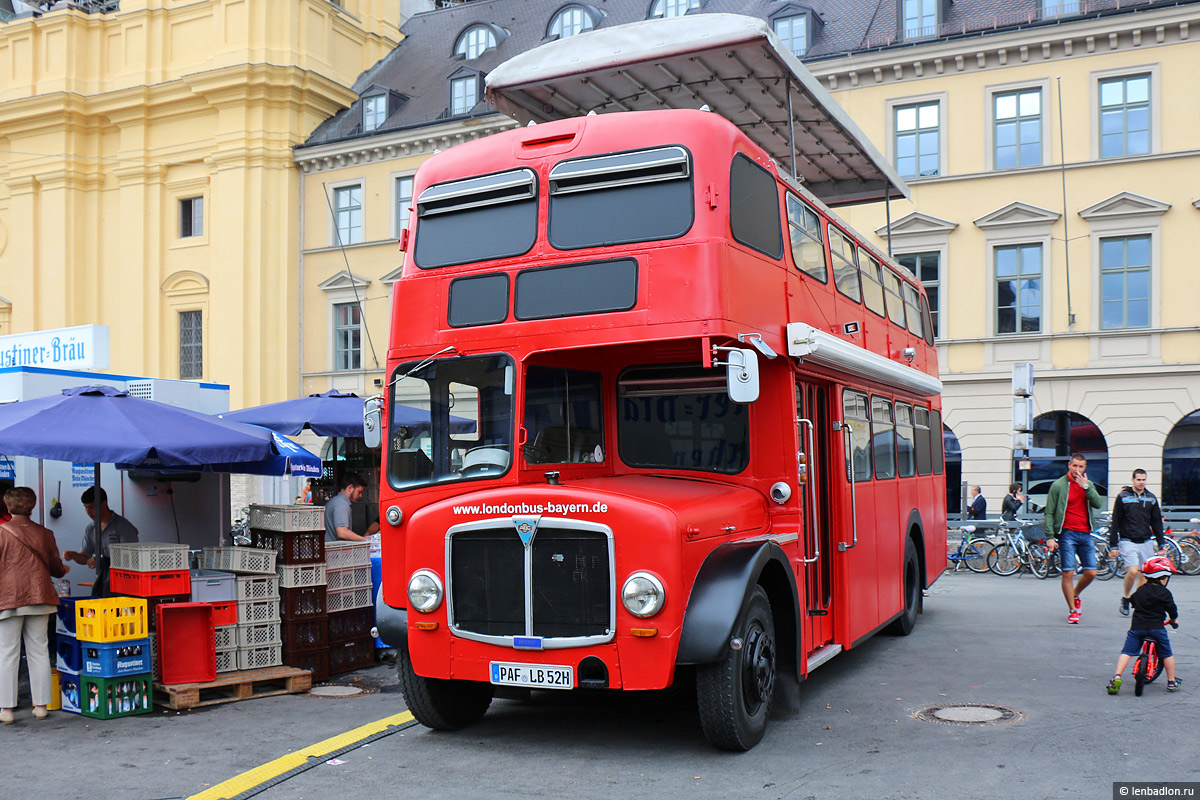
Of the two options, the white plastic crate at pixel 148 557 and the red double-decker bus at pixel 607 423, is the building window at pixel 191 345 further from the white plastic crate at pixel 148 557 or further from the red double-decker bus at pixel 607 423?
the red double-decker bus at pixel 607 423

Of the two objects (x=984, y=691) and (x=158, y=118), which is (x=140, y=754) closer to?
(x=984, y=691)

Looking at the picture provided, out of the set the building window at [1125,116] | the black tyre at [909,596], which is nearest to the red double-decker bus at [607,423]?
the black tyre at [909,596]

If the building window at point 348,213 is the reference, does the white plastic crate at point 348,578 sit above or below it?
below

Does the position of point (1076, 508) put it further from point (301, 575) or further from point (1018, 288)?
point (1018, 288)

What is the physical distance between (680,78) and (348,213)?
28.0m

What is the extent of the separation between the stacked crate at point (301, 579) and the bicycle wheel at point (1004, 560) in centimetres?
1438

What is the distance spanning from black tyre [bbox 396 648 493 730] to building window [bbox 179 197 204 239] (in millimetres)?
32698

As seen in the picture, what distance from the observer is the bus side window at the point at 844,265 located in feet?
31.8

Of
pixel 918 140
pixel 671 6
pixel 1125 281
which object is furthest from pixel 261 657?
pixel 671 6

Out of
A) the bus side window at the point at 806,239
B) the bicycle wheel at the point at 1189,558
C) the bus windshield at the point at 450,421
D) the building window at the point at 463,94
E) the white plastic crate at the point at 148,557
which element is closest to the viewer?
the bus windshield at the point at 450,421

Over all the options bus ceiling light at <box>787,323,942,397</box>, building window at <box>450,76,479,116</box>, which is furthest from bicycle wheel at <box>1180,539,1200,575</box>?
building window at <box>450,76,479,116</box>

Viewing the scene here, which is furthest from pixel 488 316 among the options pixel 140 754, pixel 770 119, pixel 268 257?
pixel 268 257

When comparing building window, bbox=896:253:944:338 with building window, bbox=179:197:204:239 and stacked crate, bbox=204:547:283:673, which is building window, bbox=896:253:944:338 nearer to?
stacked crate, bbox=204:547:283:673

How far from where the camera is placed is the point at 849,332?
9812mm
